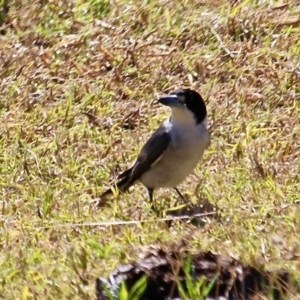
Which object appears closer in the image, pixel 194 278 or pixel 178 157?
pixel 194 278

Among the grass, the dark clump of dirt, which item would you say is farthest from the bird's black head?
the dark clump of dirt

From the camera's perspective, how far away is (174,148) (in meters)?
8.27

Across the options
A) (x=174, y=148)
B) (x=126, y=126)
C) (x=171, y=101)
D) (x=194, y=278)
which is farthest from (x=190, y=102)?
(x=194, y=278)

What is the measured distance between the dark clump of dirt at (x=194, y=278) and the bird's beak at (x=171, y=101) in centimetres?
260

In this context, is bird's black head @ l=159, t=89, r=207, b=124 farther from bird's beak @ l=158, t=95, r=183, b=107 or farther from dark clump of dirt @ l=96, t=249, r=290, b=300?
dark clump of dirt @ l=96, t=249, r=290, b=300

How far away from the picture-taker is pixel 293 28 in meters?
10.2

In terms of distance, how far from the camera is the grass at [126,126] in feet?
22.0

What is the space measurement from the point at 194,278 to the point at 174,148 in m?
2.74

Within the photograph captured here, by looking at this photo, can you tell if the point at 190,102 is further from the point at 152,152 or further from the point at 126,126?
the point at 126,126

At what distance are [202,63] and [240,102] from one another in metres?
0.72

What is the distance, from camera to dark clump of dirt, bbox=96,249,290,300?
550cm

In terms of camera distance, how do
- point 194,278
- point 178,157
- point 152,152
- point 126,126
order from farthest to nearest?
point 126,126 < point 152,152 < point 178,157 < point 194,278

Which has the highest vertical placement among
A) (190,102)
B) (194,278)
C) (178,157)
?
(194,278)

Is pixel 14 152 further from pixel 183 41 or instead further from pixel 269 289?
pixel 269 289
